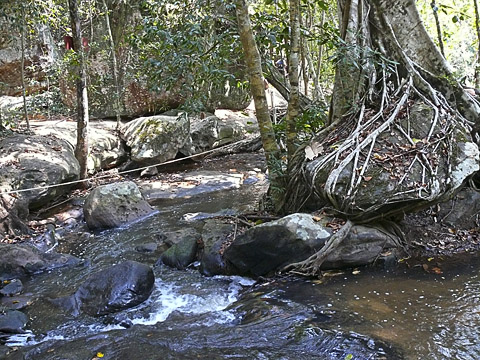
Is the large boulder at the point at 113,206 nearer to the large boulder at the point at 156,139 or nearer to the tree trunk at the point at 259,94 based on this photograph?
the tree trunk at the point at 259,94

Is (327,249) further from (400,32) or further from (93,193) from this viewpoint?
(93,193)

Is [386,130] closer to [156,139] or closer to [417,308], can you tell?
[417,308]

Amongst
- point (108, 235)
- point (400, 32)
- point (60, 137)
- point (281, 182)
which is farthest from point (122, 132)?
point (400, 32)

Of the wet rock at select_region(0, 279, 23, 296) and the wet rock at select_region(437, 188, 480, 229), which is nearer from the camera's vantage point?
the wet rock at select_region(0, 279, 23, 296)

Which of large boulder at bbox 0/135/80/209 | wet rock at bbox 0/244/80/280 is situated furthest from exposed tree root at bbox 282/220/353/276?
large boulder at bbox 0/135/80/209

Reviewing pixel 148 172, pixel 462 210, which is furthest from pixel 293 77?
pixel 148 172

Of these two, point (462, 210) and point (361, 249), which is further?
point (462, 210)

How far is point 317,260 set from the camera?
4.66 meters

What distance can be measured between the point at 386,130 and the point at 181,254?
3.03 metres

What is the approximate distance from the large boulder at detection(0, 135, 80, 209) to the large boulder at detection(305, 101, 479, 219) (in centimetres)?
476

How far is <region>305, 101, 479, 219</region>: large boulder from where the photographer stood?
4.87 meters

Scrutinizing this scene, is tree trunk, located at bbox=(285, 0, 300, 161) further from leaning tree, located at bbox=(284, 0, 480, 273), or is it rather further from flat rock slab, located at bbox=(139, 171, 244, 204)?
flat rock slab, located at bbox=(139, 171, 244, 204)

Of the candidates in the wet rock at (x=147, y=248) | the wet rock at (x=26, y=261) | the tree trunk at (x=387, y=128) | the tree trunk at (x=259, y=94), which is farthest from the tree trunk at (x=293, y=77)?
the wet rock at (x=26, y=261)

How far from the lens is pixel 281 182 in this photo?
6047mm
